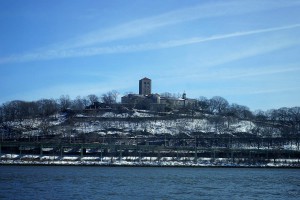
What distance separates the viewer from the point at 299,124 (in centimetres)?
15862

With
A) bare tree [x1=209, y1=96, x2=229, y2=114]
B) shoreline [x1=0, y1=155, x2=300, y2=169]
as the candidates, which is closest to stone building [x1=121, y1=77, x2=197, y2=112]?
bare tree [x1=209, y1=96, x2=229, y2=114]

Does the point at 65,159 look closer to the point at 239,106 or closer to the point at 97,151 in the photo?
the point at 97,151

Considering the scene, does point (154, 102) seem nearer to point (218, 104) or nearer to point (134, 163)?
point (218, 104)

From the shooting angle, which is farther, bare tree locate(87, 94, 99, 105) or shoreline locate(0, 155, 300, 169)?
bare tree locate(87, 94, 99, 105)

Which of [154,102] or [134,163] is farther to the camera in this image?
[154,102]

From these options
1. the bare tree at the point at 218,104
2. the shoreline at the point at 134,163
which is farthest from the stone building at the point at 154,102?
the shoreline at the point at 134,163

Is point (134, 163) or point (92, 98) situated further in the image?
point (92, 98)

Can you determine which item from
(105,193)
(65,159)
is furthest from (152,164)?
(105,193)

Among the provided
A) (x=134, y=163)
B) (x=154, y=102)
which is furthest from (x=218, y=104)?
(x=134, y=163)

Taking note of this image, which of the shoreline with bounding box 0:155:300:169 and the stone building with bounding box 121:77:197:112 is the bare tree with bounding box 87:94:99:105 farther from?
the shoreline with bounding box 0:155:300:169

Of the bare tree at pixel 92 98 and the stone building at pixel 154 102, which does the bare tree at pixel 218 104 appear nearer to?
the stone building at pixel 154 102

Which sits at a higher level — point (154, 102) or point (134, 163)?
point (154, 102)

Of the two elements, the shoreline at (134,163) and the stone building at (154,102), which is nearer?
the shoreline at (134,163)

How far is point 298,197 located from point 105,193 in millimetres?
13756
